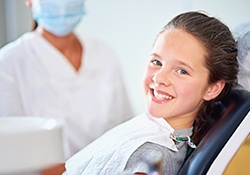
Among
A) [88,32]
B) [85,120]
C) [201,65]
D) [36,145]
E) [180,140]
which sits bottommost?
[85,120]

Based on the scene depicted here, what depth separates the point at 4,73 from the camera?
179 centimetres

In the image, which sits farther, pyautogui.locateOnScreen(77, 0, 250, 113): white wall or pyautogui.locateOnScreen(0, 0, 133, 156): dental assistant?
pyautogui.locateOnScreen(77, 0, 250, 113): white wall

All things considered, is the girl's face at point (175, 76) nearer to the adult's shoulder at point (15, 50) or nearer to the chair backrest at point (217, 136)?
the chair backrest at point (217, 136)

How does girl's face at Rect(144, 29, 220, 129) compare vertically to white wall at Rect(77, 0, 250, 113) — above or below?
above

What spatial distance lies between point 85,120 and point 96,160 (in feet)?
2.81

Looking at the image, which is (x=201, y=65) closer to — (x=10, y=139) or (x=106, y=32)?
(x=10, y=139)

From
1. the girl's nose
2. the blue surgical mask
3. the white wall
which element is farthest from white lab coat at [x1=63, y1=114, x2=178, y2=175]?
the white wall

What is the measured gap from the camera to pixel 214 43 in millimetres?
1097

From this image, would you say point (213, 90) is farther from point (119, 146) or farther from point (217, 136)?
point (119, 146)

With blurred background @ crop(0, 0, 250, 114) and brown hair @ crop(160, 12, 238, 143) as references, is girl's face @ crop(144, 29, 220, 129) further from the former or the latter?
blurred background @ crop(0, 0, 250, 114)

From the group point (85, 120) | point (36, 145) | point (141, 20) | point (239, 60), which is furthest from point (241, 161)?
point (141, 20)

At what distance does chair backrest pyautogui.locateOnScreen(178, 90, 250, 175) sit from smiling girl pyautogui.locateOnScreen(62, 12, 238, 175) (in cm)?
5

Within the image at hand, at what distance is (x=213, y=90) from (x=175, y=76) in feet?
0.46

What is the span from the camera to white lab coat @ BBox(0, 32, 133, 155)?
5.97 feet
